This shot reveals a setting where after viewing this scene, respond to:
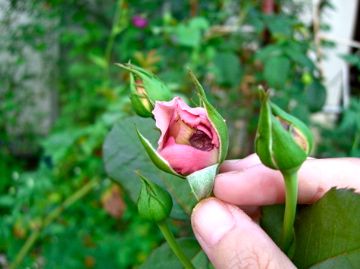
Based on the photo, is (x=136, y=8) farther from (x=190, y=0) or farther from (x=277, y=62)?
(x=277, y=62)

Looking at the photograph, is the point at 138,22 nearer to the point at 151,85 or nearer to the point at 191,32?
the point at 191,32

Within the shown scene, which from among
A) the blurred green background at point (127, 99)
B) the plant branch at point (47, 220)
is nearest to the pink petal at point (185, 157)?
the blurred green background at point (127, 99)

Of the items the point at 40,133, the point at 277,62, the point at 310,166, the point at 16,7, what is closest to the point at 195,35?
the point at 277,62

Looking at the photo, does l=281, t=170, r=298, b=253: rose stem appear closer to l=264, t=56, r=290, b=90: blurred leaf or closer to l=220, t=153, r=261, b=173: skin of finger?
l=220, t=153, r=261, b=173: skin of finger

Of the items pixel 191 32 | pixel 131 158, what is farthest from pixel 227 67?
pixel 131 158

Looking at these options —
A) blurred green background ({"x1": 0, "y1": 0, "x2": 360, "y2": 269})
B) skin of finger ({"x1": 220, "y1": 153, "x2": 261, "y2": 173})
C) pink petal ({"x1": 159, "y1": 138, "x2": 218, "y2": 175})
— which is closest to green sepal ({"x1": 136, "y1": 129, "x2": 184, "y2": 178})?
pink petal ({"x1": 159, "y1": 138, "x2": 218, "y2": 175})

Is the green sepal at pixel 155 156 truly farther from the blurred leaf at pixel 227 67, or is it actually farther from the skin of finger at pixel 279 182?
the blurred leaf at pixel 227 67
